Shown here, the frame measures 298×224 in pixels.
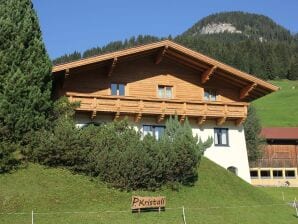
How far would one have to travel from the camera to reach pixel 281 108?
117m

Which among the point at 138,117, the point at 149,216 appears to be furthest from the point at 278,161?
the point at 149,216

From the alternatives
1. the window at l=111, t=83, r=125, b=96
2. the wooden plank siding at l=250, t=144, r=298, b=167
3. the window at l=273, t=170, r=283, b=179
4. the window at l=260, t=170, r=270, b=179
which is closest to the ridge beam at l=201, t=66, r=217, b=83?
the window at l=111, t=83, r=125, b=96

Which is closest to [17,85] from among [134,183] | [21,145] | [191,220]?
[21,145]

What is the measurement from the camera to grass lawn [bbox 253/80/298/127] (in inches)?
4112

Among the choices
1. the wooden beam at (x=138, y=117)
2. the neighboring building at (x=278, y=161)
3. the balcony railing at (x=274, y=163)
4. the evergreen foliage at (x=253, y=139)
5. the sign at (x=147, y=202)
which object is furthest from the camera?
the balcony railing at (x=274, y=163)

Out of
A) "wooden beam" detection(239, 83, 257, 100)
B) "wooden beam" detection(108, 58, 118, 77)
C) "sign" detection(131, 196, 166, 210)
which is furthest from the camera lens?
"wooden beam" detection(239, 83, 257, 100)

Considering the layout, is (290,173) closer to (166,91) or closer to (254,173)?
(254,173)

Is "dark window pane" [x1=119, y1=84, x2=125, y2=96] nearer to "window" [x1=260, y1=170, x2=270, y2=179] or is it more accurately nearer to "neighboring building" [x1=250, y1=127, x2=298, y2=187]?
"neighboring building" [x1=250, y1=127, x2=298, y2=187]

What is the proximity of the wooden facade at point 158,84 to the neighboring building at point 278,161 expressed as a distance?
2864cm

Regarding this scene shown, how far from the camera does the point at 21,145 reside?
2467 cm

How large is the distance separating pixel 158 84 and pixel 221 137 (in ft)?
20.5

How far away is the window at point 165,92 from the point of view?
122 feet

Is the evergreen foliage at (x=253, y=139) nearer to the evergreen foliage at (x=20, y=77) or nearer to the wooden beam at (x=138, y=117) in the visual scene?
the wooden beam at (x=138, y=117)

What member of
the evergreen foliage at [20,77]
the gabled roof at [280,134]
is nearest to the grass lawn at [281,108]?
the gabled roof at [280,134]
